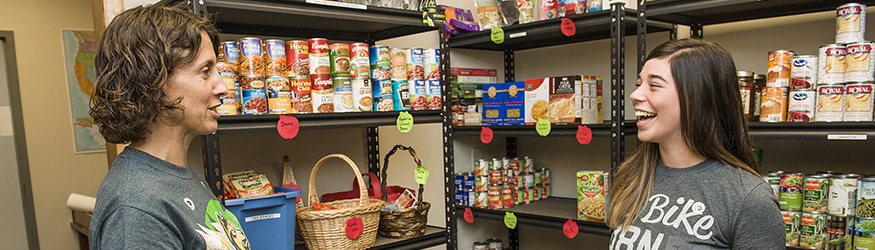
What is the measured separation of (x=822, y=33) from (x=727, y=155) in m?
1.32

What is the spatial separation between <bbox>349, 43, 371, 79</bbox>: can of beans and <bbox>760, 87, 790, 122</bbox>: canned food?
158cm

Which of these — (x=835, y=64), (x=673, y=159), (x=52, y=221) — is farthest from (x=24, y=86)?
(x=835, y=64)

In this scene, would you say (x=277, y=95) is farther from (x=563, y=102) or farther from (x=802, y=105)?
(x=802, y=105)

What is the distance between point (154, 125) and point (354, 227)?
1.00m

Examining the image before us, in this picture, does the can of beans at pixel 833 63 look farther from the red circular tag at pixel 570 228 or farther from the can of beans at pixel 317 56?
the can of beans at pixel 317 56

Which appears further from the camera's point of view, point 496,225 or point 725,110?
point 496,225

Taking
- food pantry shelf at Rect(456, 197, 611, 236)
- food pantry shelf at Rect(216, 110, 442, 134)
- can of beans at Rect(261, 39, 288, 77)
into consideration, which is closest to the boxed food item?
food pantry shelf at Rect(456, 197, 611, 236)

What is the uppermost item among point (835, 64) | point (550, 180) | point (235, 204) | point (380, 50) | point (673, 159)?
point (380, 50)

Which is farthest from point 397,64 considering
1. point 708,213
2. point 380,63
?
point 708,213

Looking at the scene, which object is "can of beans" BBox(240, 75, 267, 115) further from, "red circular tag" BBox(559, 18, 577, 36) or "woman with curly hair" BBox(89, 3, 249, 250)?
"red circular tag" BBox(559, 18, 577, 36)

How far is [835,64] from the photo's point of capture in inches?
76.4

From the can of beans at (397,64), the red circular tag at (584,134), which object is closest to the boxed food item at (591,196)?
the red circular tag at (584,134)

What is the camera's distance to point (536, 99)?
2.58m

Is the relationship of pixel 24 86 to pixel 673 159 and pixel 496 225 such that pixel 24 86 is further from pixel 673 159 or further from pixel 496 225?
pixel 673 159
